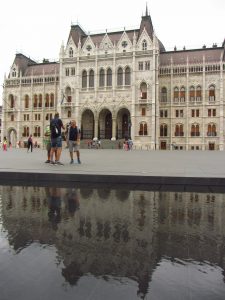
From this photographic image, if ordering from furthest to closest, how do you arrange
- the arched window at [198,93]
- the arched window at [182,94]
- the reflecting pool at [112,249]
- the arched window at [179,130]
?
1. the arched window at [182,94]
2. the arched window at [179,130]
3. the arched window at [198,93]
4. the reflecting pool at [112,249]

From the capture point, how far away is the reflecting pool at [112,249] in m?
2.19

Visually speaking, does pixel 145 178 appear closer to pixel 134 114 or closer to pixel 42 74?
pixel 134 114

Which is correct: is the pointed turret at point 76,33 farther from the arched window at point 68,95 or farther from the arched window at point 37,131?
the arched window at point 37,131

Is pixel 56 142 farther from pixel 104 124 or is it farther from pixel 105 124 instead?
pixel 105 124

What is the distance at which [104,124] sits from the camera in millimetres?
60625

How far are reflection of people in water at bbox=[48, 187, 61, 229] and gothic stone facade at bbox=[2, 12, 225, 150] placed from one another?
47945 millimetres

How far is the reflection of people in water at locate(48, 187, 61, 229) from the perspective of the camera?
14.0 feet

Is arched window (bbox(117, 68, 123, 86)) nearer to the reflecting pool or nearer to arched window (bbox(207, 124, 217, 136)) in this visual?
arched window (bbox(207, 124, 217, 136))

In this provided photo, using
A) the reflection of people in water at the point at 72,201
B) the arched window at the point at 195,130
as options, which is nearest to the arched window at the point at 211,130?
the arched window at the point at 195,130

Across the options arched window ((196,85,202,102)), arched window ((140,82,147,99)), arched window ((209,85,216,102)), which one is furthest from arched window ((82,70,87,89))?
arched window ((209,85,216,102))

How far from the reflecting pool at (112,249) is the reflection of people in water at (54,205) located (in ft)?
0.06

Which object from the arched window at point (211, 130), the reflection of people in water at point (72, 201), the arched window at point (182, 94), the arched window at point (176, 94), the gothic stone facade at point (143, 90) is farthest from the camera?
the arched window at point (176, 94)

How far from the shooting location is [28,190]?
271 inches

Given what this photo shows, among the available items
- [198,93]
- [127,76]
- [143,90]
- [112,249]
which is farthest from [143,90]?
[112,249]
